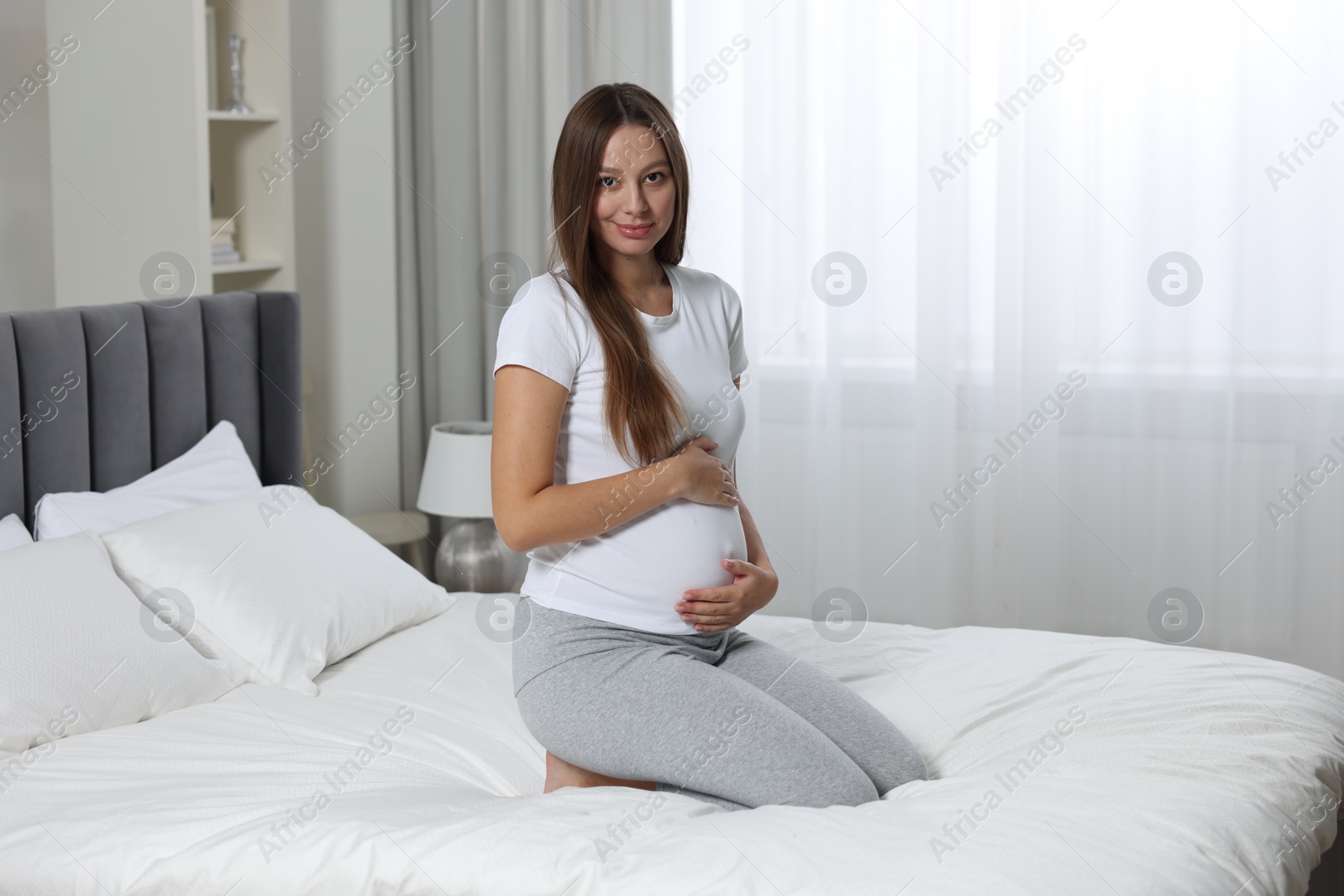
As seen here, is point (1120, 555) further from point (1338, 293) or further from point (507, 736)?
point (507, 736)

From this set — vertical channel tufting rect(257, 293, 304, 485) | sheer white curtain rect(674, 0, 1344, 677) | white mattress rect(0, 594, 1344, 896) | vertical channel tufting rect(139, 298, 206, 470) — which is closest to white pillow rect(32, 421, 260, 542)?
vertical channel tufting rect(139, 298, 206, 470)

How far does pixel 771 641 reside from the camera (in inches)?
84.7

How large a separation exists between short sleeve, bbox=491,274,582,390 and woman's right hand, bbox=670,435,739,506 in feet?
0.59

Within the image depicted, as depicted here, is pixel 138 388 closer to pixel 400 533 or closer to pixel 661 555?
pixel 400 533

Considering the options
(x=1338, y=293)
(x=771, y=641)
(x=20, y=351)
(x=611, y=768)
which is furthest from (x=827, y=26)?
(x=611, y=768)

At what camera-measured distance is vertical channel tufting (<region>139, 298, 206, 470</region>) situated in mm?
2352

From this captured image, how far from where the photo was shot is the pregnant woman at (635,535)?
4.82ft

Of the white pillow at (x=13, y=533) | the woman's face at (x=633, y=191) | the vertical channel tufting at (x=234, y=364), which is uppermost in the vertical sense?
the woman's face at (x=633, y=191)

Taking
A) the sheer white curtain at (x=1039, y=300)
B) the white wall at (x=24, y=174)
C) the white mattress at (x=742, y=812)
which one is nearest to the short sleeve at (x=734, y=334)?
the white mattress at (x=742, y=812)

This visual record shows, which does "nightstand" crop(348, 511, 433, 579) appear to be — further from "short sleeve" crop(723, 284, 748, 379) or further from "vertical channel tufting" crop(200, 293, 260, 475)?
"short sleeve" crop(723, 284, 748, 379)

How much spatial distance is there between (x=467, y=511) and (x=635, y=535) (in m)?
1.50

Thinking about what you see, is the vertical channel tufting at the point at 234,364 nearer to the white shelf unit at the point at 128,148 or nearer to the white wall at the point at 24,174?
the white shelf unit at the point at 128,148

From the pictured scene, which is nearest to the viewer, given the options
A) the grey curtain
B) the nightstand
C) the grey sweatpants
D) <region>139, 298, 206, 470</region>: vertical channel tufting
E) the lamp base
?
the grey sweatpants

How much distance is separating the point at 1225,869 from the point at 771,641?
3.19 ft
